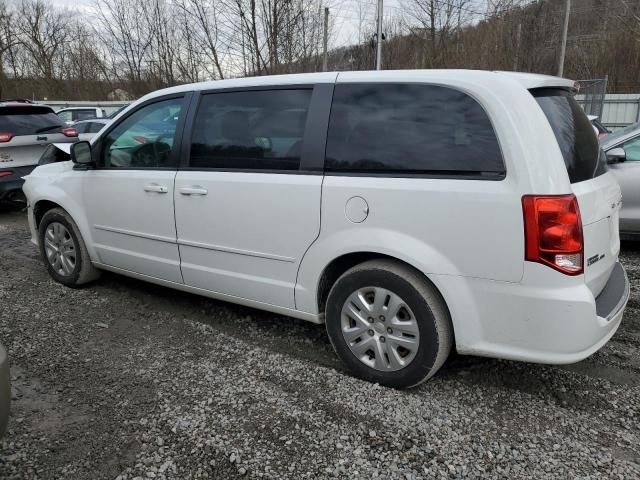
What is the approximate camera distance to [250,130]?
3473 mm

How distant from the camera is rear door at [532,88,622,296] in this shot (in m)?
2.65

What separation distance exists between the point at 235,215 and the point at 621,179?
4290 millimetres

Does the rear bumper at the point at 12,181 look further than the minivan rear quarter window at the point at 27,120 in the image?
No

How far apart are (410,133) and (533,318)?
113 cm

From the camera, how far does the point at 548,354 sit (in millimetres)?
2629

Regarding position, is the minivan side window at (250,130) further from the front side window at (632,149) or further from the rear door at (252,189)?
the front side window at (632,149)

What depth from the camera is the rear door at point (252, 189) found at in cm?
319

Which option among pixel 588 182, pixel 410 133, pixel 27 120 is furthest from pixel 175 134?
pixel 27 120

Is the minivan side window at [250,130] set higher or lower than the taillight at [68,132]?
higher

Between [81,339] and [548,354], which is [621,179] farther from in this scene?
A: [81,339]

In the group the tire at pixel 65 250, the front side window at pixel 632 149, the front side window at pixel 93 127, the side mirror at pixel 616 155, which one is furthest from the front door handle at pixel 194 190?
the front side window at pixel 93 127

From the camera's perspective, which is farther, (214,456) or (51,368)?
(51,368)

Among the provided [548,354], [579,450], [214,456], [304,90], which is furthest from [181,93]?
[579,450]

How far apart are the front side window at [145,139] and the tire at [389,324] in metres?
1.68
